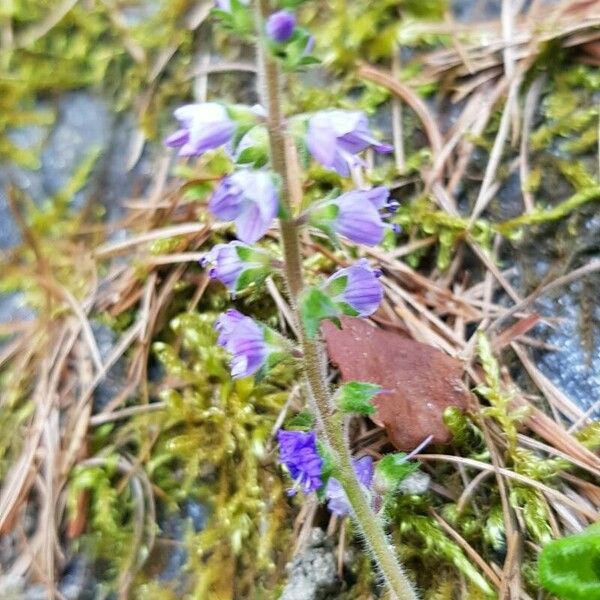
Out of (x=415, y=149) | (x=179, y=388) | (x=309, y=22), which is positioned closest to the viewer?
(x=179, y=388)

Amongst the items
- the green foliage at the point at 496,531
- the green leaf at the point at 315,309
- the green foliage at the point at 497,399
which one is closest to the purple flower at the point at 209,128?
the green leaf at the point at 315,309

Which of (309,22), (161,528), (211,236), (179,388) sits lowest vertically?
(161,528)

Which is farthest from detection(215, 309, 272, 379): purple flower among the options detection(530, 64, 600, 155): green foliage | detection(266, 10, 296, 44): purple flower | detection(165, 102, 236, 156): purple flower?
detection(530, 64, 600, 155): green foliage

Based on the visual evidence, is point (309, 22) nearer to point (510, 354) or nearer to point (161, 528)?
point (510, 354)

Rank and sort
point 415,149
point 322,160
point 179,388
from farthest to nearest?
1. point 415,149
2. point 179,388
3. point 322,160

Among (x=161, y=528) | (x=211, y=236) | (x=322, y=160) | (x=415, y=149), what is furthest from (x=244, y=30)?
(x=161, y=528)

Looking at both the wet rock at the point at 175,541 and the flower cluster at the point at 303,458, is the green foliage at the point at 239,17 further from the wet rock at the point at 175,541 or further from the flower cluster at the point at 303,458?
the wet rock at the point at 175,541
